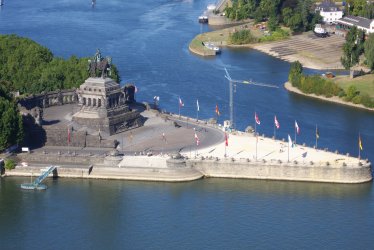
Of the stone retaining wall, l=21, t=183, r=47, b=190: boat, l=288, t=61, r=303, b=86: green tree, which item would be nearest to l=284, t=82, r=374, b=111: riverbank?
l=288, t=61, r=303, b=86: green tree

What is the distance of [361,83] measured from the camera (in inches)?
5832

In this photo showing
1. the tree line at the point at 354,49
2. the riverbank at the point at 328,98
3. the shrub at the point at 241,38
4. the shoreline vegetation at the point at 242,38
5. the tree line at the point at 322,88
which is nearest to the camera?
the riverbank at the point at 328,98

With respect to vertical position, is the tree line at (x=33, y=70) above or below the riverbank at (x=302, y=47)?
above

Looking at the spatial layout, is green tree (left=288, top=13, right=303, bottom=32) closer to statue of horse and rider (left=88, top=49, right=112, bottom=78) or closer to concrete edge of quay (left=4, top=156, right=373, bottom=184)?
statue of horse and rider (left=88, top=49, right=112, bottom=78)

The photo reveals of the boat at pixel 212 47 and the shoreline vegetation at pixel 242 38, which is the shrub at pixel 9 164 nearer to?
the boat at pixel 212 47

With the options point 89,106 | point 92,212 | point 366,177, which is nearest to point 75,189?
point 92,212

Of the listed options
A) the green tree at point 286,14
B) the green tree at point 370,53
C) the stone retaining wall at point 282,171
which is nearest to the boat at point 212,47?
the green tree at point 286,14

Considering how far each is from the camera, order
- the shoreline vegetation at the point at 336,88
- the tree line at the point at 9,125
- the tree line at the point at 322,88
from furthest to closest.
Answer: the shoreline vegetation at the point at 336,88 < the tree line at the point at 322,88 < the tree line at the point at 9,125

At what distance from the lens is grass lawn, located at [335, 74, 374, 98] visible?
14400 centimetres

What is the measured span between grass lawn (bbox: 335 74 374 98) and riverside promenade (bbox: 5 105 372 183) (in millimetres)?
39313

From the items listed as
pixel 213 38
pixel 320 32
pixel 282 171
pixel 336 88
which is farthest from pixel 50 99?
pixel 320 32

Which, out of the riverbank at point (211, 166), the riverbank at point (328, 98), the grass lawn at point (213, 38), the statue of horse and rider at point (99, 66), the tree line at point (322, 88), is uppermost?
the statue of horse and rider at point (99, 66)

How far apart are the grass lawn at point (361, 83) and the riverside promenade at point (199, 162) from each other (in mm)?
39313

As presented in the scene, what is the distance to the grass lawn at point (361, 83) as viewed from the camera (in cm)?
14400
